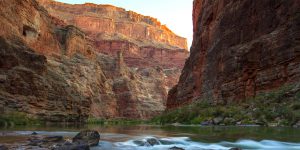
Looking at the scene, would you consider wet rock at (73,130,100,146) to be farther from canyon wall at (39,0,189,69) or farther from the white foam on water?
canyon wall at (39,0,189,69)

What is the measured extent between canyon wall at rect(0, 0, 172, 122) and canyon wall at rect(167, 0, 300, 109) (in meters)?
18.4

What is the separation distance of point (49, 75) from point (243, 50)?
25.7 metres

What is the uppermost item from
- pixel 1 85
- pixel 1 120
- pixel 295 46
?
pixel 295 46

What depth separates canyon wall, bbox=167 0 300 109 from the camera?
104 ft

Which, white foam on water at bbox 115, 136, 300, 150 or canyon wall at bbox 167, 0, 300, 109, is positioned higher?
canyon wall at bbox 167, 0, 300, 109

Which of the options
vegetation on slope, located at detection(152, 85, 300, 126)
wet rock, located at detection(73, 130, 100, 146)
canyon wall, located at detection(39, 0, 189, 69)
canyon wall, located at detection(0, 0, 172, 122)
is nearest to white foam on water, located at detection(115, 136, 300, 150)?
wet rock, located at detection(73, 130, 100, 146)

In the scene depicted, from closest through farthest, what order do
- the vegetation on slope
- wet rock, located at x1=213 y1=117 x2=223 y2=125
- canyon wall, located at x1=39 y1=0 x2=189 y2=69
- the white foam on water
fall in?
the white foam on water, the vegetation on slope, wet rock, located at x1=213 y1=117 x2=223 y2=125, canyon wall, located at x1=39 y1=0 x2=189 y2=69

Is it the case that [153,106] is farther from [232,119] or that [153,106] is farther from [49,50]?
[232,119]

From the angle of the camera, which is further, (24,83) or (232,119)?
(24,83)

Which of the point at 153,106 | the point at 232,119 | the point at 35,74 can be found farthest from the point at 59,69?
the point at 153,106

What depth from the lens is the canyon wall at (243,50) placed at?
31.8m

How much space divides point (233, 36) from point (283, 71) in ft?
42.2

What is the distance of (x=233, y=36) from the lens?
43.0 m

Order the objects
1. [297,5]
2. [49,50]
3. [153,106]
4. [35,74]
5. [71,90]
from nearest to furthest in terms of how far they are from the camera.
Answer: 1. [297,5]
2. [35,74]
3. [71,90]
4. [49,50]
5. [153,106]
